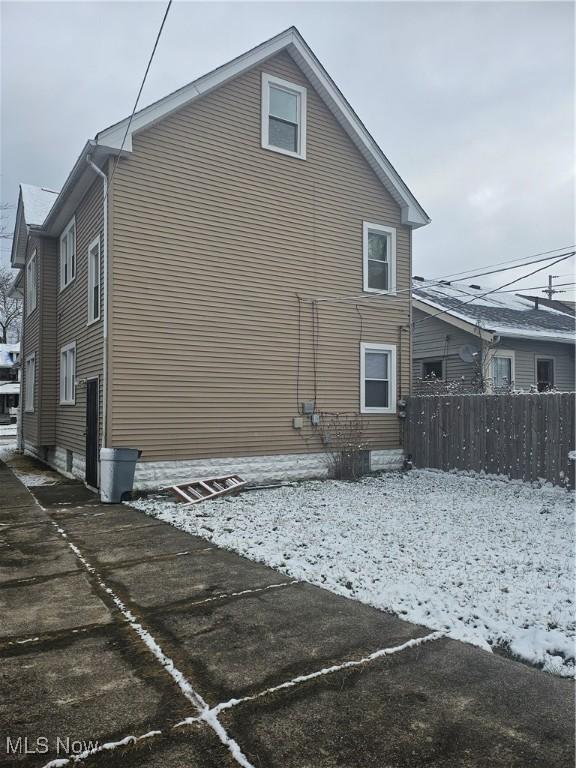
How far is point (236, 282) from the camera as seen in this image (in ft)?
34.9

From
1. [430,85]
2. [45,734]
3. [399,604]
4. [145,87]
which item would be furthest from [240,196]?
[45,734]

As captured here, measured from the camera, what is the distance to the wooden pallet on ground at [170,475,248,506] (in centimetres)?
877

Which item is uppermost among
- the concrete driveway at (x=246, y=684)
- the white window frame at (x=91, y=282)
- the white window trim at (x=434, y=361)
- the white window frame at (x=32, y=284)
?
the white window frame at (x=32, y=284)

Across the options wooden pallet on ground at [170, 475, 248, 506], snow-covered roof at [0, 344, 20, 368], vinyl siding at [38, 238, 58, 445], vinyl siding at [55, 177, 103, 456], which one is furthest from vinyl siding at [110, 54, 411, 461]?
snow-covered roof at [0, 344, 20, 368]

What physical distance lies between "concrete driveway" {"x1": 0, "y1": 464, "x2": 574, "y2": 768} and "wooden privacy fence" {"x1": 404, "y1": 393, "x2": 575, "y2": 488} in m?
6.44

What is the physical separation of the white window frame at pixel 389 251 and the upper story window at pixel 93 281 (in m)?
5.71

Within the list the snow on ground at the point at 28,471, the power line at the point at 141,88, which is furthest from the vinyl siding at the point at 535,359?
the snow on ground at the point at 28,471

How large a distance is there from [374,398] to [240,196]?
5.29 meters

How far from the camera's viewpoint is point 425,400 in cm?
1218

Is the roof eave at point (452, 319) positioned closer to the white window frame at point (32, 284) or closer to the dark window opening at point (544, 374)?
the dark window opening at point (544, 374)

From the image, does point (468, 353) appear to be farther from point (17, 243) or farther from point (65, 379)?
point (17, 243)

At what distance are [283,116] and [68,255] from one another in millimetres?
5772

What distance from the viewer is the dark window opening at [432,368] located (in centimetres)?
1725

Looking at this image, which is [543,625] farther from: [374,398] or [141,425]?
[374,398]
